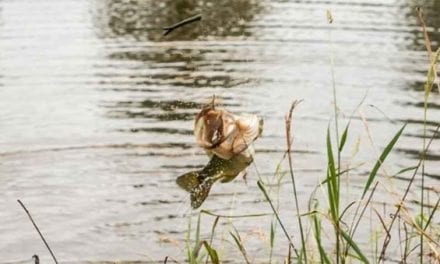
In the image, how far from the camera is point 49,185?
239 inches

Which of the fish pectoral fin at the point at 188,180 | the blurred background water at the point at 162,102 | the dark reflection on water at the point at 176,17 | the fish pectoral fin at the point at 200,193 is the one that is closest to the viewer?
the fish pectoral fin at the point at 200,193

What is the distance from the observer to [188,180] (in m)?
6.21

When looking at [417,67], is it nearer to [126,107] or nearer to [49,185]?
[126,107]

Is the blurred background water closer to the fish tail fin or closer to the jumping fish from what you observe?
the fish tail fin

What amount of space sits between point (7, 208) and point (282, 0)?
11099mm

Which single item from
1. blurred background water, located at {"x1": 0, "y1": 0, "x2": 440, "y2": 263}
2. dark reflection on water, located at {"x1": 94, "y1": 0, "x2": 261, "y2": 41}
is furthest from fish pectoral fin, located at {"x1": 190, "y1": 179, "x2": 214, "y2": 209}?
dark reflection on water, located at {"x1": 94, "y1": 0, "x2": 261, "y2": 41}

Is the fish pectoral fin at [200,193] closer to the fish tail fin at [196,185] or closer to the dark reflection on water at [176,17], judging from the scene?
the fish tail fin at [196,185]

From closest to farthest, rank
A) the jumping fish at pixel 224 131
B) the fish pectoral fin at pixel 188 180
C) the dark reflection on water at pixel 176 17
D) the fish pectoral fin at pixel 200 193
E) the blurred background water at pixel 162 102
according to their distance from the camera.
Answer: the jumping fish at pixel 224 131 < the fish pectoral fin at pixel 200 193 < the blurred background water at pixel 162 102 < the fish pectoral fin at pixel 188 180 < the dark reflection on water at pixel 176 17

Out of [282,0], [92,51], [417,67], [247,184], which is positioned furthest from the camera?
[282,0]

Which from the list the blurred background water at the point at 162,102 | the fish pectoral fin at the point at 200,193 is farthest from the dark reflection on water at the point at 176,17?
the fish pectoral fin at the point at 200,193

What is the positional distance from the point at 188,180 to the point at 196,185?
67cm

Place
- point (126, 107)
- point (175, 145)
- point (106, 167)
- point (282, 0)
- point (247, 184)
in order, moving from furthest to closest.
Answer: point (282, 0) < point (126, 107) < point (175, 145) < point (106, 167) < point (247, 184)

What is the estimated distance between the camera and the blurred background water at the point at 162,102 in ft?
17.8

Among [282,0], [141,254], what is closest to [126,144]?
[141,254]
